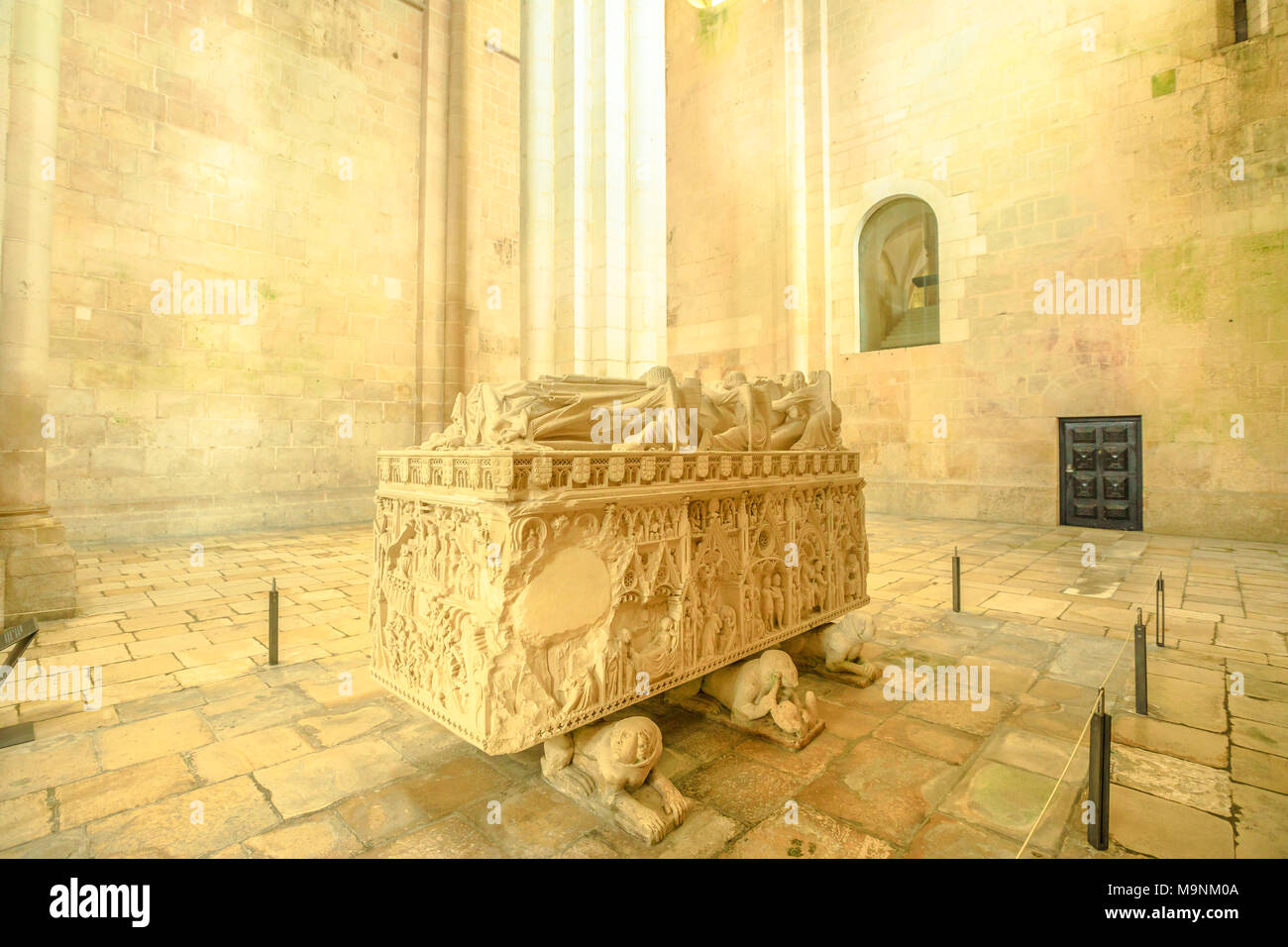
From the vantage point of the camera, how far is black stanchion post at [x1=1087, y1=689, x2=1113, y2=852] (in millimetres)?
1952

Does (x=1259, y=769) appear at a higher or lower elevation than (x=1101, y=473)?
lower

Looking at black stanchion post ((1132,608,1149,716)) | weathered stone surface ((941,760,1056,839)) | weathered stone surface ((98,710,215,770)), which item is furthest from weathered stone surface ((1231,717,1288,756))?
weathered stone surface ((98,710,215,770))

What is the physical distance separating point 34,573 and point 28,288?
2294mm

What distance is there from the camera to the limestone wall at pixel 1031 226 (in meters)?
7.66

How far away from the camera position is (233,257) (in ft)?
28.2

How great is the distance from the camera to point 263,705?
3.15 metres

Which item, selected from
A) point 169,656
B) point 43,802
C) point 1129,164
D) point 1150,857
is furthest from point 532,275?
point 1129,164

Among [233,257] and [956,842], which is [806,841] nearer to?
[956,842]

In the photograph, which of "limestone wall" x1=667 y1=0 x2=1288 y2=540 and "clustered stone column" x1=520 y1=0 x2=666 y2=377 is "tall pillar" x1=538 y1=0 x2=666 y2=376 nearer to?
"clustered stone column" x1=520 y1=0 x2=666 y2=377

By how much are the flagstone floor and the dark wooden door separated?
4207 millimetres

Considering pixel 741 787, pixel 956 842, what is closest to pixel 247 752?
pixel 741 787

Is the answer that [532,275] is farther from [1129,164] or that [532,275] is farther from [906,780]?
[1129,164]

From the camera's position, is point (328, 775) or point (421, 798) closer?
point (421, 798)

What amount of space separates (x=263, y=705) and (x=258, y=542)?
5.44 meters
